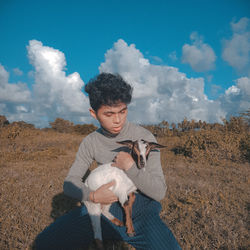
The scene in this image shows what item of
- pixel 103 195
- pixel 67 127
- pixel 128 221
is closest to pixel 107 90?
pixel 103 195

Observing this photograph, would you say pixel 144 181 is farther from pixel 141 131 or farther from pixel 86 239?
pixel 86 239

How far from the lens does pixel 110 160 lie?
297 centimetres

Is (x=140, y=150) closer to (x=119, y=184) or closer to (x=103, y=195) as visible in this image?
(x=119, y=184)

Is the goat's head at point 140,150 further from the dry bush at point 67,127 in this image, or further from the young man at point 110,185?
the dry bush at point 67,127

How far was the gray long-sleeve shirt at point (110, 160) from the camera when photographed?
7.88 ft

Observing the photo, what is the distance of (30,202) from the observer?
4477 millimetres

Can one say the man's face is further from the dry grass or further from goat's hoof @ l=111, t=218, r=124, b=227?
the dry grass

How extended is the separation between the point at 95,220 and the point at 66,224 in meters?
0.41

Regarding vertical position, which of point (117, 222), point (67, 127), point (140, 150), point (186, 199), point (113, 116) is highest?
point (113, 116)

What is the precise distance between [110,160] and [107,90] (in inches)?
43.0

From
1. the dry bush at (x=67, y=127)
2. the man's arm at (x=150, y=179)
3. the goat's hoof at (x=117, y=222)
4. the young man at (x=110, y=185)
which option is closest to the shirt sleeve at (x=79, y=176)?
the young man at (x=110, y=185)

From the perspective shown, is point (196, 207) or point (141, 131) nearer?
point (141, 131)

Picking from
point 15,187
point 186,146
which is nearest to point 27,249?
point 15,187

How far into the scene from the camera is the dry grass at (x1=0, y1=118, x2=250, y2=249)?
10.5 feet
